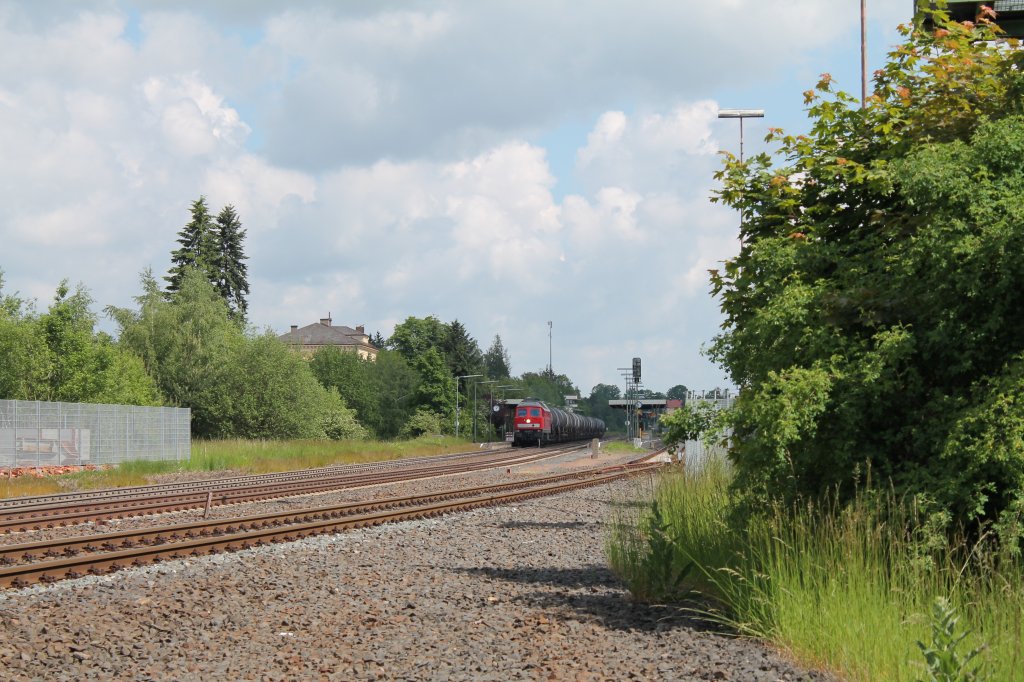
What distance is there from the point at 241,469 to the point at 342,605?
28.5m

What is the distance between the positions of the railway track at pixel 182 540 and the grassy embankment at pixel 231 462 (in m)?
11.2

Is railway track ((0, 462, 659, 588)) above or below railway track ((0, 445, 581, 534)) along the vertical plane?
above

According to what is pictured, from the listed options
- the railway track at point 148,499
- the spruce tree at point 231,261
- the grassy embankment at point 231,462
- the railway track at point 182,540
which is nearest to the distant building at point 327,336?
the spruce tree at point 231,261

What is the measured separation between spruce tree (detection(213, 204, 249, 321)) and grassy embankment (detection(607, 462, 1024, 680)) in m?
81.2

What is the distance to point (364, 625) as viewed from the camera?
8477mm

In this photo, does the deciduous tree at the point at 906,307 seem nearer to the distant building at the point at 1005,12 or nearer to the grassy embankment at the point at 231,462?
the distant building at the point at 1005,12

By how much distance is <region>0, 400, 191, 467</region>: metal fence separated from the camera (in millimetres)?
31891

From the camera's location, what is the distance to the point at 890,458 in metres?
8.45

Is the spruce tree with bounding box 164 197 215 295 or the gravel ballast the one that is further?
the spruce tree with bounding box 164 197 215 295

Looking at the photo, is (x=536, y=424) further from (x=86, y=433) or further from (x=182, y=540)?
(x=182, y=540)

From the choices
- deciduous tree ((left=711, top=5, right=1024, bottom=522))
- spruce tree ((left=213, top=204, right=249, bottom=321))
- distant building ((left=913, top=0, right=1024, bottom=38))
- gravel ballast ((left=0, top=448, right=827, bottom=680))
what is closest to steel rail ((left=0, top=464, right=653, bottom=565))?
gravel ballast ((left=0, top=448, right=827, bottom=680))

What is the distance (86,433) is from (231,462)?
5.73m

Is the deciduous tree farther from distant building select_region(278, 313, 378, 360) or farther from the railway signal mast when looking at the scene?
distant building select_region(278, 313, 378, 360)

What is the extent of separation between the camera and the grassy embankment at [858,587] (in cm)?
621
